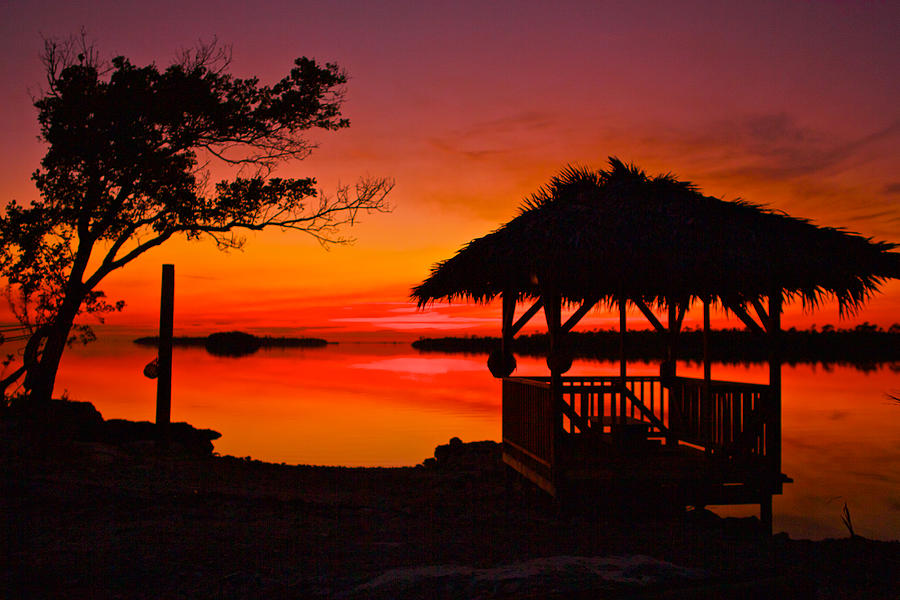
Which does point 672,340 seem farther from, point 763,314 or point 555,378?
point 555,378

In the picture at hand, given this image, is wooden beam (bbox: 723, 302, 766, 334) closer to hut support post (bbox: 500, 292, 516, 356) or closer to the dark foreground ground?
the dark foreground ground

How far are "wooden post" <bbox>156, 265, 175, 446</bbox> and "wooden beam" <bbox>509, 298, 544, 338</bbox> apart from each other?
24.3 ft

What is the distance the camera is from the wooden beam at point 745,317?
8.94 m

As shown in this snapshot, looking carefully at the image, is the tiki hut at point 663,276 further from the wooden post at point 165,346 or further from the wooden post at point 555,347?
the wooden post at point 165,346

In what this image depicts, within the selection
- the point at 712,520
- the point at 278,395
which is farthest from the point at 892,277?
the point at 278,395

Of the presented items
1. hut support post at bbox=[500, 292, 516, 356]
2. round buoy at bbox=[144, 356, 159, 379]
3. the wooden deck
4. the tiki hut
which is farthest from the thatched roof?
round buoy at bbox=[144, 356, 159, 379]

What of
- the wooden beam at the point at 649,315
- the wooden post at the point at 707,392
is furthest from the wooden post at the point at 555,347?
the wooden beam at the point at 649,315

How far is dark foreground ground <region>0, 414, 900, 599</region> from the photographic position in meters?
4.73

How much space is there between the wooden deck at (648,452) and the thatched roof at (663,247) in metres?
1.45

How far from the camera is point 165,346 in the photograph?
1408 centimetres

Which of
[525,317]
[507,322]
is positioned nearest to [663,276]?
Answer: [525,317]

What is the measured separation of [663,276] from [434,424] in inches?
833

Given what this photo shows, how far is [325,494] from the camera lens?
10.4 meters

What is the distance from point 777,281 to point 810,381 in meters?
42.2
